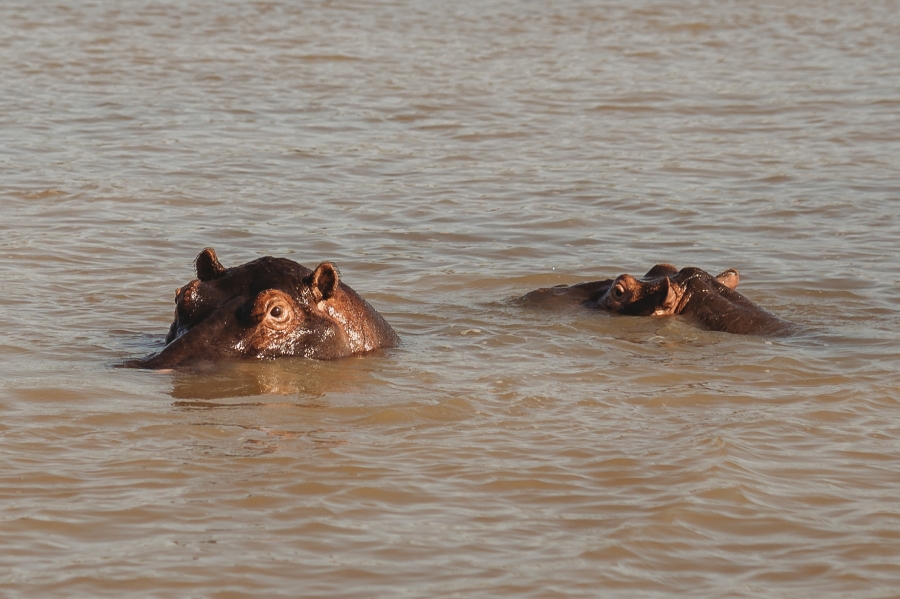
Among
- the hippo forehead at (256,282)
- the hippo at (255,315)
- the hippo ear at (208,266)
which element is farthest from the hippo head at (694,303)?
the hippo ear at (208,266)

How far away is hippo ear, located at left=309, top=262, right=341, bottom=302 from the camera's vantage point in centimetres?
822

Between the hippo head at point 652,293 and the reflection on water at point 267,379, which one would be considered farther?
the hippo head at point 652,293

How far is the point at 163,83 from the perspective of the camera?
66.5ft

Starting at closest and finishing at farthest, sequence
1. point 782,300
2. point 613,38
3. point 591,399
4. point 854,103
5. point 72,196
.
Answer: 1. point 591,399
2. point 782,300
3. point 72,196
4. point 854,103
5. point 613,38

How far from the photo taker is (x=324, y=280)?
27.2ft

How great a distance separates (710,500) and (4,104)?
13839mm

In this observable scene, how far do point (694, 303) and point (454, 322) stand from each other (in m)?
1.66

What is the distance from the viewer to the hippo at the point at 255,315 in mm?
8047

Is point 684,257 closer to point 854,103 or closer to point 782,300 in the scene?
point 782,300

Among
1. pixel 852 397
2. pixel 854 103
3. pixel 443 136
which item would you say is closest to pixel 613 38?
pixel 854 103

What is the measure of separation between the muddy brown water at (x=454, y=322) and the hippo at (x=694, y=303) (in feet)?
0.54

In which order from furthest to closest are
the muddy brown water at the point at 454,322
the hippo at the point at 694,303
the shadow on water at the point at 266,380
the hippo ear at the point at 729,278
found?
the hippo ear at the point at 729,278 < the hippo at the point at 694,303 < the shadow on water at the point at 266,380 < the muddy brown water at the point at 454,322

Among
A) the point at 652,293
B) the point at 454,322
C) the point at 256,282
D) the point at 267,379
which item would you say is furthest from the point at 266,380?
the point at 652,293

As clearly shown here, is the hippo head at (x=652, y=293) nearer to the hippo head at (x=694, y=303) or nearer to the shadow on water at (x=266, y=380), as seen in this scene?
the hippo head at (x=694, y=303)
